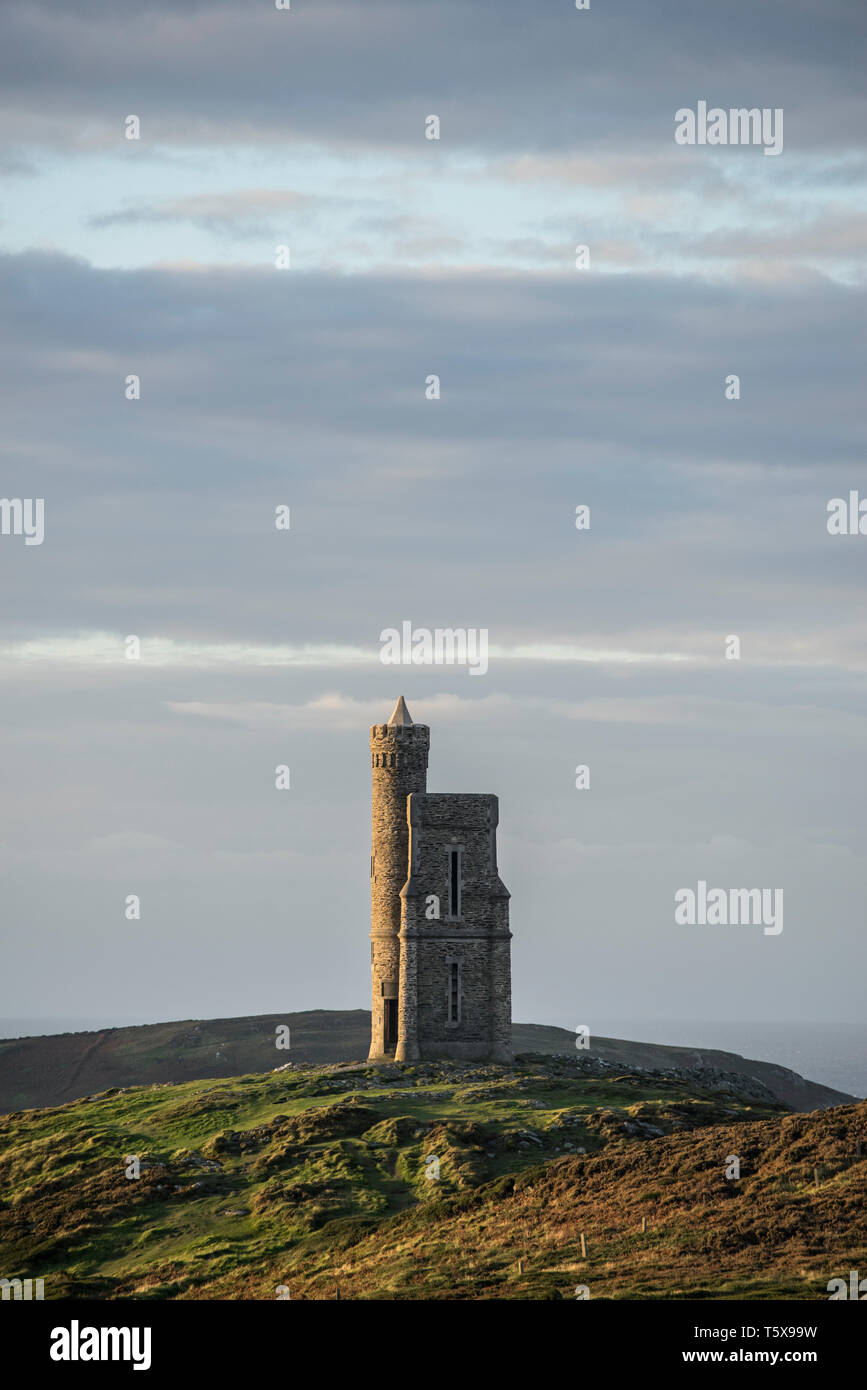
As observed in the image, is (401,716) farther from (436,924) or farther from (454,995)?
(454,995)

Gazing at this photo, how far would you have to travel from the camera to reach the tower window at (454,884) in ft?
197

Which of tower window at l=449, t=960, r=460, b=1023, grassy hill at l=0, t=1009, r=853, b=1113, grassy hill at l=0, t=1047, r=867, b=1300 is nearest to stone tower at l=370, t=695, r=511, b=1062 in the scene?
tower window at l=449, t=960, r=460, b=1023

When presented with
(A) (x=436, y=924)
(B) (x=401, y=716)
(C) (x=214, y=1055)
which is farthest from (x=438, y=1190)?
(C) (x=214, y=1055)

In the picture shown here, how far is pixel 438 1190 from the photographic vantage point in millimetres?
41344

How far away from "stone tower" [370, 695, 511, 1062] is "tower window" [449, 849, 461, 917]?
0.04 metres

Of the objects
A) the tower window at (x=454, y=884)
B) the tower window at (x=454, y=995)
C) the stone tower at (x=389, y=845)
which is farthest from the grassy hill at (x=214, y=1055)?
the tower window at (x=454, y=884)

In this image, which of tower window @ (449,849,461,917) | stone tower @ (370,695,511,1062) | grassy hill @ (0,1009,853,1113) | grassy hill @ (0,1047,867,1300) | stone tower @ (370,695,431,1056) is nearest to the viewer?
grassy hill @ (0,1047,867,1300)

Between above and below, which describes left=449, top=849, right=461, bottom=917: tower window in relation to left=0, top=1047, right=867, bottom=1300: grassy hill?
above

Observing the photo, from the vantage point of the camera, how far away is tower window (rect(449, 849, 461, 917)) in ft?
197

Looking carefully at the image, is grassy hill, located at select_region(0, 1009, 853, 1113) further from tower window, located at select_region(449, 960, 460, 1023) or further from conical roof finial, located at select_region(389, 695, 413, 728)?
conical roof finial, located at select_region(389, 695, 413, 728)

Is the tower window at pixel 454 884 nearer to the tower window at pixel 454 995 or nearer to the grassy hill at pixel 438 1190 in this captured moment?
the tower window at pixel 454 995

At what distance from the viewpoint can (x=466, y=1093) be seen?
51.6 m

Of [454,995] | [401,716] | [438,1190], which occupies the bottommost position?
[438,1190]

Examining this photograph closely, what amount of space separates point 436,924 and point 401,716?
9.22m
